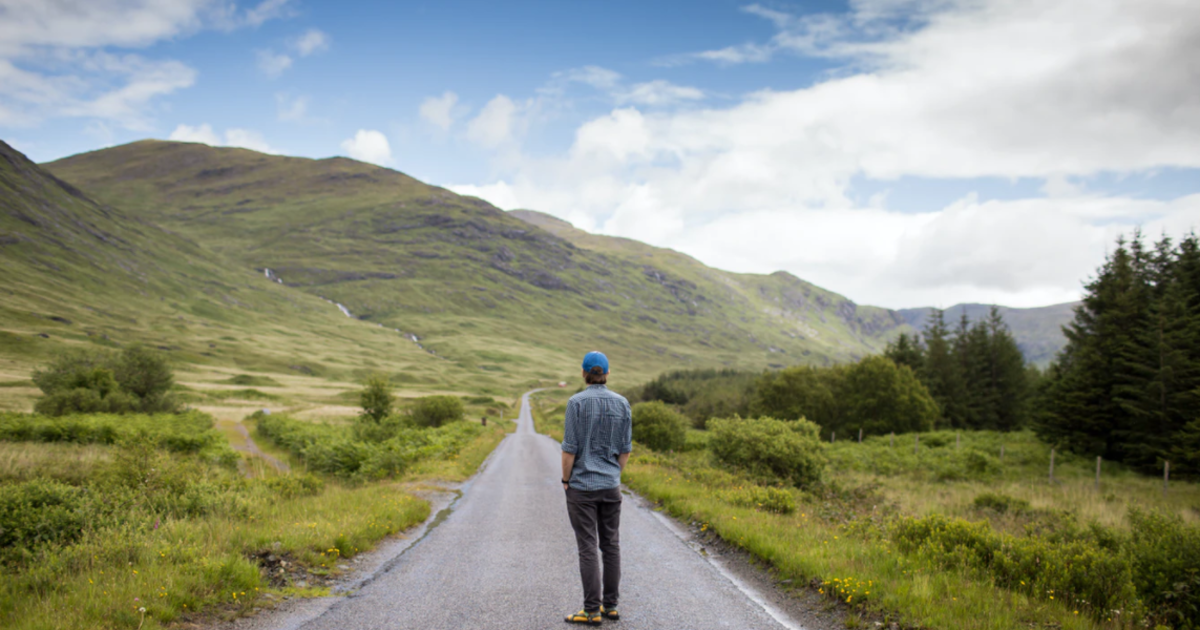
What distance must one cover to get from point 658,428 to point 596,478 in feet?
91.8

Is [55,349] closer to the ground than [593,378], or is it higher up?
closer to the ground

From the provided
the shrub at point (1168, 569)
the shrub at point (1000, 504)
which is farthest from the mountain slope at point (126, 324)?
the shrub at point (1168, 569)

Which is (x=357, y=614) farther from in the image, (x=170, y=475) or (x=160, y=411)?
(x=160, y=411)

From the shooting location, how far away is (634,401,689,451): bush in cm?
3350

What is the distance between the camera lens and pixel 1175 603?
7266 mm

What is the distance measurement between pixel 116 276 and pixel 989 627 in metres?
252

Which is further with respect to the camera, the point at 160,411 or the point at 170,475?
the point at 160,411

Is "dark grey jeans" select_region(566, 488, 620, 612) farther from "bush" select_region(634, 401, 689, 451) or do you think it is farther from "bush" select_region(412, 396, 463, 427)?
"bush" select_region(412, 396, 463, 427)

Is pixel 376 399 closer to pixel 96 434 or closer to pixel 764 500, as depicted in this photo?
pixel 96 434

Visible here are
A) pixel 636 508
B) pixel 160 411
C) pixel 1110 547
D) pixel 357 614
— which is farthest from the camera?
pixel 160 411

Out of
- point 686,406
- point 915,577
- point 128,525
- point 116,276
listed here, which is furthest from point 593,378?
point 116,276

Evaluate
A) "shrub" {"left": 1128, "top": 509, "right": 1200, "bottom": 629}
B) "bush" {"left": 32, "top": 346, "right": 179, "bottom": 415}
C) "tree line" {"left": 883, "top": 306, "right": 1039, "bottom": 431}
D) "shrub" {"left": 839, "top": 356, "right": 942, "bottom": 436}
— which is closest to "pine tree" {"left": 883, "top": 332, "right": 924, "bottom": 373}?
"tree line" {"left": 883, "top": 306, "right": 1039, "bottom": 431}

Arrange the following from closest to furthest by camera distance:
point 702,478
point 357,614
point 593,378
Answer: point 357,614
point 593,378
point 702,478

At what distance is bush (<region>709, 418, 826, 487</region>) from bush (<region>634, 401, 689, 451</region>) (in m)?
13.7
